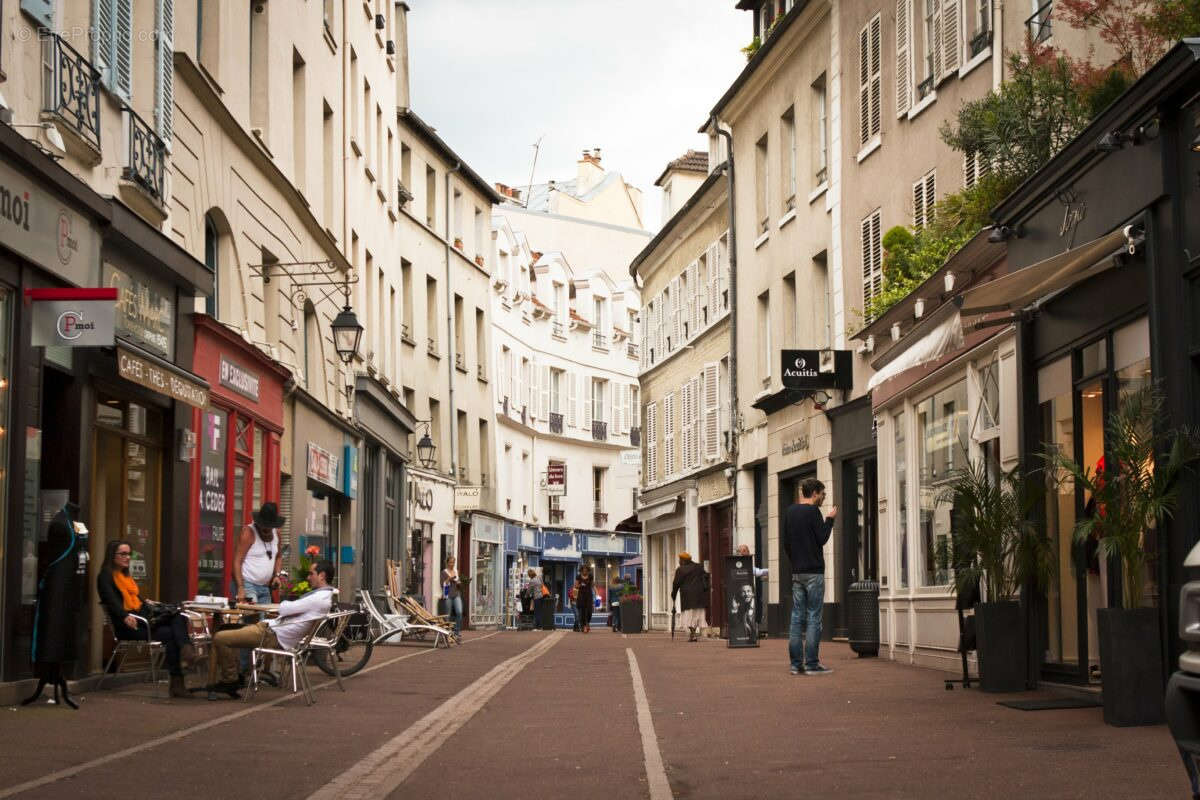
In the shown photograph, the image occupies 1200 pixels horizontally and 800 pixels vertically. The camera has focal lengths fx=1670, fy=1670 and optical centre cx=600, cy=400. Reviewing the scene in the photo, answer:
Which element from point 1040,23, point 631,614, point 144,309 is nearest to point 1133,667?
point 1040,23

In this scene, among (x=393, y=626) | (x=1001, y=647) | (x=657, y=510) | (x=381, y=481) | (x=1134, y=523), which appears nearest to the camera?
(x=1134, y=523)

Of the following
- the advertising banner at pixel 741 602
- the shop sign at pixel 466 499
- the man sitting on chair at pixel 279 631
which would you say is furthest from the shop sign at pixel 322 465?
the shop sign at pixel 466 499

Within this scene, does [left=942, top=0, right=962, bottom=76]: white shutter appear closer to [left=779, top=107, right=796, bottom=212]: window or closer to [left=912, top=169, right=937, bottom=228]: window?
[left=912, top=169, right=937, bottom=228]: window

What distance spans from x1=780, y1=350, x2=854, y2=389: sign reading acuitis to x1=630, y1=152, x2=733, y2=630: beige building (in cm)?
903

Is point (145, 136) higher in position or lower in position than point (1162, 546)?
higher

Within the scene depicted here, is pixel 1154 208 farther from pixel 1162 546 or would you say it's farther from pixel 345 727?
pixel 345 727

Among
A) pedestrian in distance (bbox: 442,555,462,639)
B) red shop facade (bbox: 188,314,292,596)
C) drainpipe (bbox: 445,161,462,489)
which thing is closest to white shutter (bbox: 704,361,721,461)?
pedestrian in distance (bbox: 442,555,462,639)

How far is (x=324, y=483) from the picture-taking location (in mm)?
27297

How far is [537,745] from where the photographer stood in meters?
10.2

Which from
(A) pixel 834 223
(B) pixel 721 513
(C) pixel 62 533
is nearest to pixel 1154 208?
(C) pixel 62 533

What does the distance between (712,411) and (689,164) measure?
13.1 meters

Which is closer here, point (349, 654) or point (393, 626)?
point (349, 654)

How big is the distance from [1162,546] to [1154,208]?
2276mm

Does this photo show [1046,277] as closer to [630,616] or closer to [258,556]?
[258,556]
